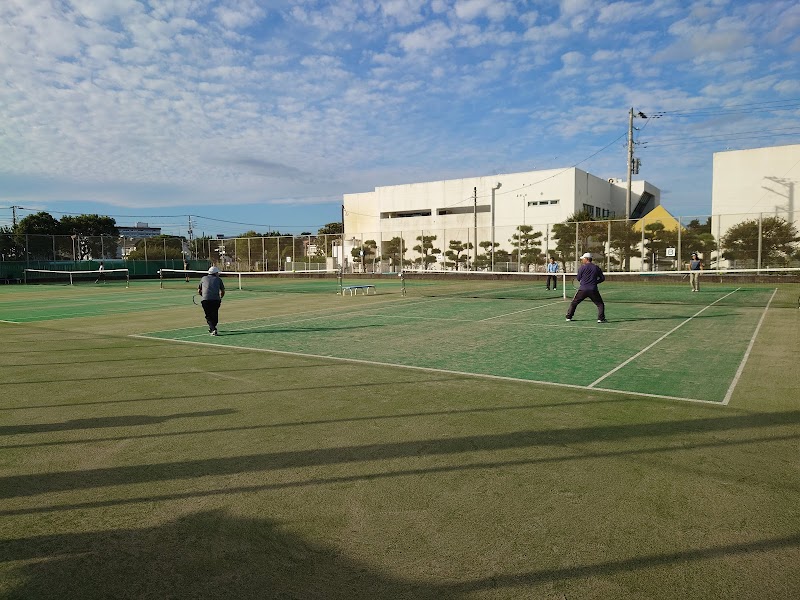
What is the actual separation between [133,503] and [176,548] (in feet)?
2.80

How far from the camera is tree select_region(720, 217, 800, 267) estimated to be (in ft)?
99.9

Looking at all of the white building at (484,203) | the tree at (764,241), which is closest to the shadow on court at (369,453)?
the tree at (764,241)

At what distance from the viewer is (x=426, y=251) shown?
1939 inches

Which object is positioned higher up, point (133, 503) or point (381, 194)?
point (381, 194)

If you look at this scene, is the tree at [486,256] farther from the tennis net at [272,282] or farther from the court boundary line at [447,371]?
the court boundary line at [447,371]

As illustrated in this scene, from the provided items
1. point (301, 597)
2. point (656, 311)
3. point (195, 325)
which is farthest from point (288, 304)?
point (301, 597)

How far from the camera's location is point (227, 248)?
5931 cm

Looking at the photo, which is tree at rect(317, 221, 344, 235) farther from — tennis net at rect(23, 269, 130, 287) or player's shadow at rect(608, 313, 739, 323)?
player's shadow at rect(608, 313, 739, 323)

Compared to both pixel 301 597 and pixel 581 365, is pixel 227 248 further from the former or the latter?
pixel 301 597

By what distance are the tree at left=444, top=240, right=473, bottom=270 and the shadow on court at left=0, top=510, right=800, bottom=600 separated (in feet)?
141

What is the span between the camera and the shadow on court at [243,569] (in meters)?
3.02

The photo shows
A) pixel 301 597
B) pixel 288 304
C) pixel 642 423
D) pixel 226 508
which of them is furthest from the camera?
pixel 288 304

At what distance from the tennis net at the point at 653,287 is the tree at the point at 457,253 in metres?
2.91

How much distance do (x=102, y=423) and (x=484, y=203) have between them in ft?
218
